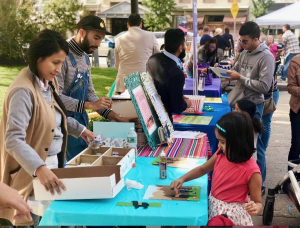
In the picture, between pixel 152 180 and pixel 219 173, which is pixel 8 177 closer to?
pixel 152 180

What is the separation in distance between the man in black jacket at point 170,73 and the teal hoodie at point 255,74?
94 centimetres

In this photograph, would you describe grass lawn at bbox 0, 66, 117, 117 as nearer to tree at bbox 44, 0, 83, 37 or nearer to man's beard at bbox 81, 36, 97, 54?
tree at bbox 44, 0, 83, 37

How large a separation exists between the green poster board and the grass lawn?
241 inches

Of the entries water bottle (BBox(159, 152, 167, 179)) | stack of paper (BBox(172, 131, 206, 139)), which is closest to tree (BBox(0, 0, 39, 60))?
stack of paper (BBox(172, 131, 206, 139))

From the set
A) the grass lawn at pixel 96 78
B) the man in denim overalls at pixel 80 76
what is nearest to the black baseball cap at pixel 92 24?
the man in denim overalls at pixel 80 76

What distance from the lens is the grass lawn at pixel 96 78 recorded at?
1014 centimetres

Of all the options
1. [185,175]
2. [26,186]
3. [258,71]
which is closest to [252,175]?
[185,175]

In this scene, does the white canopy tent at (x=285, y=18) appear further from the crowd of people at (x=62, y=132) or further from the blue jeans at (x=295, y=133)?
the crowd of people at (x=62, y=132)

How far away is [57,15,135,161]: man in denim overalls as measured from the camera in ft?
10.5

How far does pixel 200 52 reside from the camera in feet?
29.3

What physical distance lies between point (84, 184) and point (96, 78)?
1039 cm

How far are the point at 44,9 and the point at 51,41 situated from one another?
1492 centimetres

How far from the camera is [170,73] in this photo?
3.94 metres

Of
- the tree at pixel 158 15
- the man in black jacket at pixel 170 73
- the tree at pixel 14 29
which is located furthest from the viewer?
the tree at pixel 158 15
